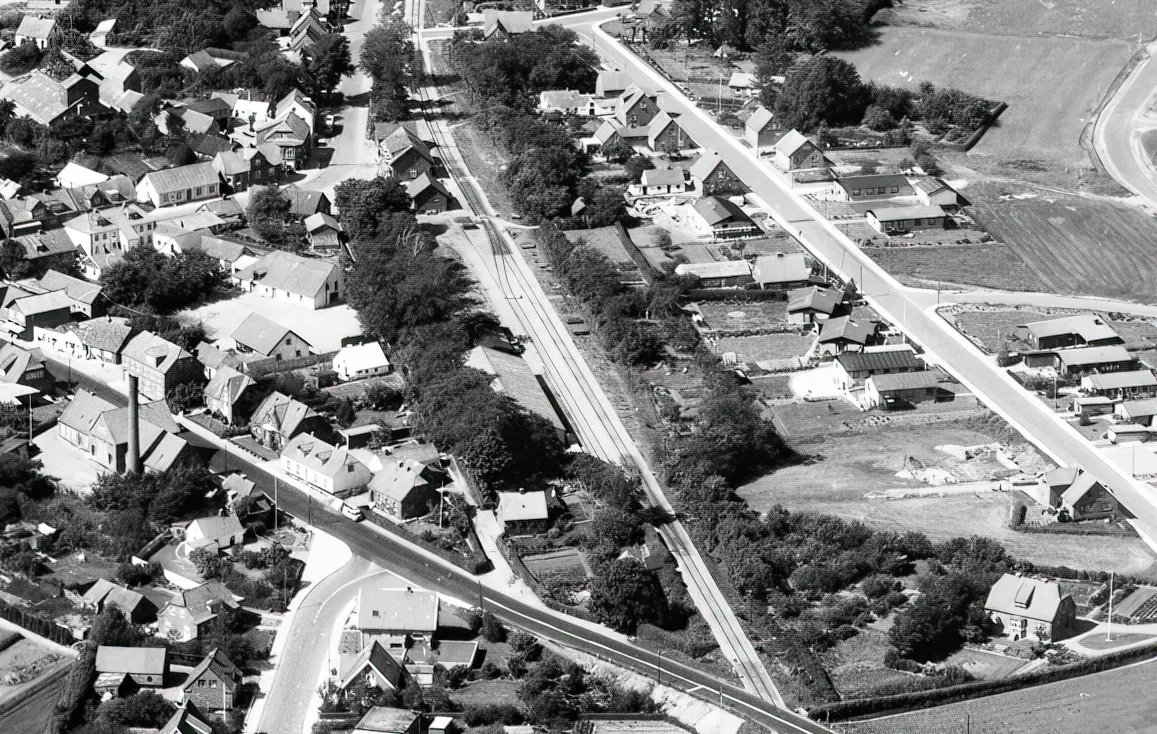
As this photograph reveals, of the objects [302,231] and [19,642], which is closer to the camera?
[19,642]

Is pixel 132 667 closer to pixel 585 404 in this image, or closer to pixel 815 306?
pixel 585 404

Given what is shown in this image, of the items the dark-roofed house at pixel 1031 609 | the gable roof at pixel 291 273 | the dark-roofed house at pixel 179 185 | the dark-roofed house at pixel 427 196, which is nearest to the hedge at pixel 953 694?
the dark-roofed house at pixel 1031 609

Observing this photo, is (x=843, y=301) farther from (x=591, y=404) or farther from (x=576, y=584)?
(x=576, y=584)

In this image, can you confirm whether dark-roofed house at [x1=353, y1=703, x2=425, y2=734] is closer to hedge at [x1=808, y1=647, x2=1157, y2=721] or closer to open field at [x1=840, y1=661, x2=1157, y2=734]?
hedge at [x1=808, y1=647, x2=1157, y2=721]

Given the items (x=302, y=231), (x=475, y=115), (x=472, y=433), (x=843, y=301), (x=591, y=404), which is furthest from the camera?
(x=475, y=115)

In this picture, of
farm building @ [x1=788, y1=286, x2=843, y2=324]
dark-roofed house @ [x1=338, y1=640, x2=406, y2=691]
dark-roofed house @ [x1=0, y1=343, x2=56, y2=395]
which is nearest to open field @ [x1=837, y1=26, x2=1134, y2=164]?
farm building @ [x1=788, y1=286, x2=843, y2=324]

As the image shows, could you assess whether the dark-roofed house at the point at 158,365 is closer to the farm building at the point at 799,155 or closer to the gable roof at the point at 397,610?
the gable roof at the point at 397,610

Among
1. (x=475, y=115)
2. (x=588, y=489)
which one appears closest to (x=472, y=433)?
(x=588, y=489)
